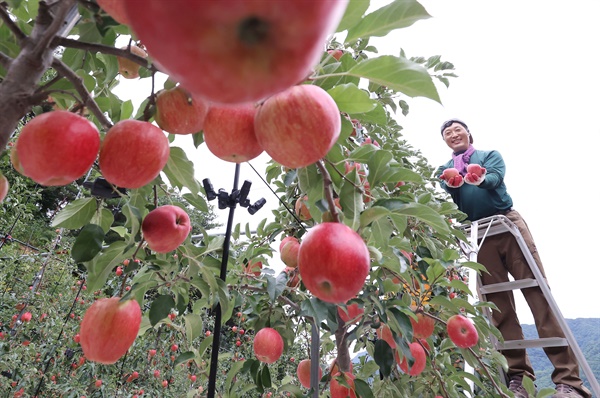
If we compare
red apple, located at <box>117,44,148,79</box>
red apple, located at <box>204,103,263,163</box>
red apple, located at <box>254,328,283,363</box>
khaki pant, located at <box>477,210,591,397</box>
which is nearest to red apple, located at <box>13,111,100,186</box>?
red apple, located at <box>204,103,263,163</box>

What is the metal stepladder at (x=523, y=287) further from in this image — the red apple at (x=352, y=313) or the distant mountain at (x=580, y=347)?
the red apple at (x=352, y=313)

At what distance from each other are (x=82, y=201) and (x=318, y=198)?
438 millimetres

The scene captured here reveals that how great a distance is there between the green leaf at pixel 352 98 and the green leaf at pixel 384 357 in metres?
0.78

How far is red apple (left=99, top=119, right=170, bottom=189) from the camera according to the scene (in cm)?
47

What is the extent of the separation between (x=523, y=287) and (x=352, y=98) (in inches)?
88.8

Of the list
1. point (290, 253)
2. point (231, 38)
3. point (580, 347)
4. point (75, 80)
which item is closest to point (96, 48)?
point (75, 80)

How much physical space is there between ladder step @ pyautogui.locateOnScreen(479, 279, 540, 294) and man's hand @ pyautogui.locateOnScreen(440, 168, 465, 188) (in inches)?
27.4

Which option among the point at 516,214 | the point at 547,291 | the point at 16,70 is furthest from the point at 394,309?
the point at 516,214

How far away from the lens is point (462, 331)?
121 cm

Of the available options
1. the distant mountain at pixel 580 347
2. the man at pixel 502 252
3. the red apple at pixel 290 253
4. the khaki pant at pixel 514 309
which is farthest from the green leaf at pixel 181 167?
the distant mountain at pixel 580 347

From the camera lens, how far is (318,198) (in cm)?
67

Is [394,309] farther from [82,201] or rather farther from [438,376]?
[82,201]

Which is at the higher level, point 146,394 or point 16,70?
point 16,70

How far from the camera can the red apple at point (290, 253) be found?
1210 millimetres
